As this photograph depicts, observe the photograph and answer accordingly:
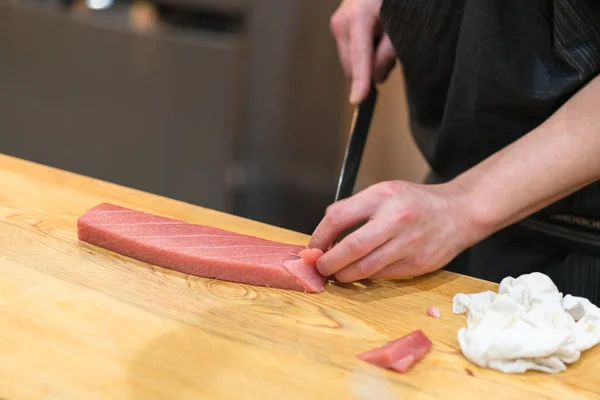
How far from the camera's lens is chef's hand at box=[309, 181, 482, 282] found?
1.18m

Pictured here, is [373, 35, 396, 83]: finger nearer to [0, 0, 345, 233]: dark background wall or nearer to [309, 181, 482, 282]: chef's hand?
[309, 181, 482, 282]: chef's hand

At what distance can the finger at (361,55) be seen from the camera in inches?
61.5

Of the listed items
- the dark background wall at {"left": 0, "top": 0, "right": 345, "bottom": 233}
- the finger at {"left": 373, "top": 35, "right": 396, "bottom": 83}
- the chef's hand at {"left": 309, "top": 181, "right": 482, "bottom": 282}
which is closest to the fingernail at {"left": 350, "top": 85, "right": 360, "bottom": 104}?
the finger at {"left": 373, "top": 35, "right": 396, "bottom": 83}

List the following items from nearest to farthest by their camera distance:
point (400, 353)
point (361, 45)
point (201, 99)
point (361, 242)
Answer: point (400, 353), point (361, 242), point (361, 45), point (201, 99)

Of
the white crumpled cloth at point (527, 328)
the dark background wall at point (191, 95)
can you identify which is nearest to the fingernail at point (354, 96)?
the white crumpled cloth at point (527, 328)

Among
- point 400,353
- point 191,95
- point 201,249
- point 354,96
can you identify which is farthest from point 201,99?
point 400,353

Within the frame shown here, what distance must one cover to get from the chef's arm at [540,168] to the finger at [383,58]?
0.49 metres

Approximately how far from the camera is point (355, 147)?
58.9 inches

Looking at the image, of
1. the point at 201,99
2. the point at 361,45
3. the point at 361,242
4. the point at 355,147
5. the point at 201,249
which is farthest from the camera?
the point at 201,99

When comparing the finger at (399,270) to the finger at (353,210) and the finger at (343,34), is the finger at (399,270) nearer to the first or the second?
the finger at (353,210)

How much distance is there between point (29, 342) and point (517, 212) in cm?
81

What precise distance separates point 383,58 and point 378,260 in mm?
633

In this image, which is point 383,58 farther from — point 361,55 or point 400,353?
point 400,353

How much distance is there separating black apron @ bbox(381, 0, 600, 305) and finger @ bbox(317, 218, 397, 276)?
0.38 metres
